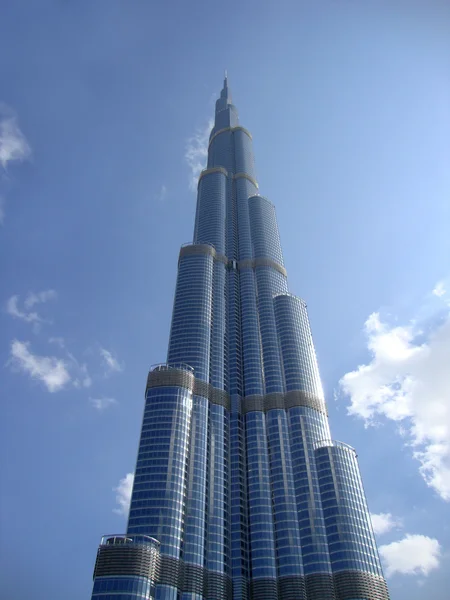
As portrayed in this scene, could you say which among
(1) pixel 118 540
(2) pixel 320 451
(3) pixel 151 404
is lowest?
(1) pixel 118 540

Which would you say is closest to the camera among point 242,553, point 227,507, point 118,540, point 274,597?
point 118,540

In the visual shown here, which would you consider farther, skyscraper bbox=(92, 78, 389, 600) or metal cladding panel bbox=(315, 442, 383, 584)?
metal cladding panel bbox=(315, 442, 383, 584)

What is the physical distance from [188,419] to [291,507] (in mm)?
47496

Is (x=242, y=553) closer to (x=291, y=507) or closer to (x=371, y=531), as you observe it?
(x=291, y=507)

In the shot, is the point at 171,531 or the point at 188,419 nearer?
the point at 171,531

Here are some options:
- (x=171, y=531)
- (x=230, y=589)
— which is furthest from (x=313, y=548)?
(x=171, y=531)

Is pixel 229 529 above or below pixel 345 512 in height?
above

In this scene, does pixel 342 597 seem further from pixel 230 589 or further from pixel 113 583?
pixel 113 583

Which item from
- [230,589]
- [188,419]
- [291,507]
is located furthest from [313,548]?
[188,419]

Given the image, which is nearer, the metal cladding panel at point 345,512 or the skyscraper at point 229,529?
the skyscraper at point 229,529

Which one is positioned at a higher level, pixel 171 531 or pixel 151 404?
pixel 151 404

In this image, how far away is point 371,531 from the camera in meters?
174

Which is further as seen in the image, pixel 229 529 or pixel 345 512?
pixel 229 529

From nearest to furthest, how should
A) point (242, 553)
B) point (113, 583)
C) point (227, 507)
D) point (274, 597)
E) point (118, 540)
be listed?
1. point (113, 583)
2. point (118, 540)
3. point (274, 597)
4. point (242, 553)
5. point (227, 507)
